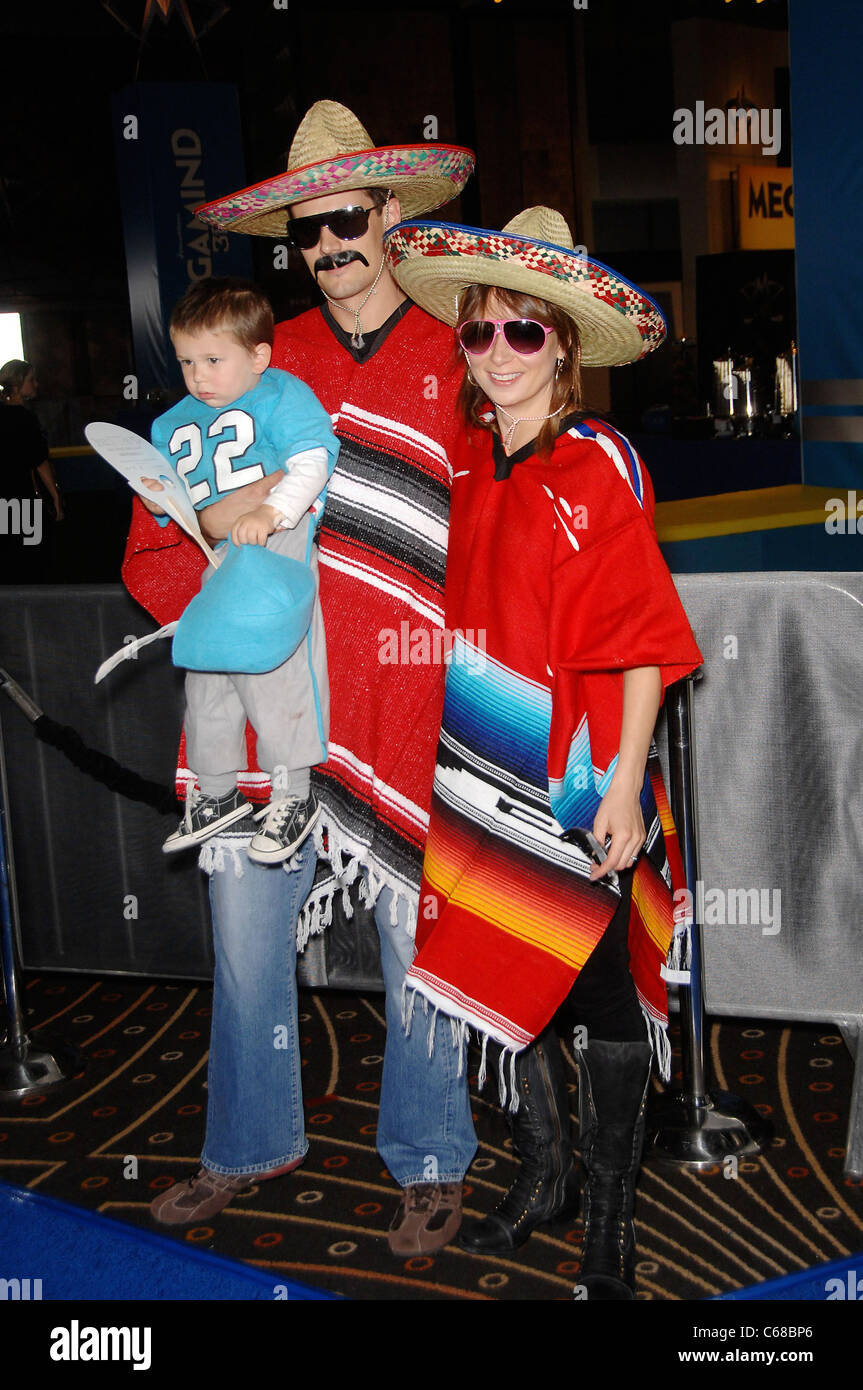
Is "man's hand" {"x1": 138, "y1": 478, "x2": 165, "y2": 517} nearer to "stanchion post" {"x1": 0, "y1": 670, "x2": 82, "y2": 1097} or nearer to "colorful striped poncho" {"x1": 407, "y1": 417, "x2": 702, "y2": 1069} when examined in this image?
"colorful striped poncho" {"x1": 407, "y1": 417, "x2": 702, "y2": 1069}

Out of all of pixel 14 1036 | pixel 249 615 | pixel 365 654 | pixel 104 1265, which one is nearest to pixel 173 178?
pixel 14 1036

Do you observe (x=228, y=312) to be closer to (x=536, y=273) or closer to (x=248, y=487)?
(x=248, y=487)

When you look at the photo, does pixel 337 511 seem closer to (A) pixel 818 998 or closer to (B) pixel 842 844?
(B) pixel 842 844

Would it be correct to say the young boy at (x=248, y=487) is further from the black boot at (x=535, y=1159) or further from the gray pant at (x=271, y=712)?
the black boot at (x=535, y=1159)

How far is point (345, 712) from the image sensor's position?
2.36m

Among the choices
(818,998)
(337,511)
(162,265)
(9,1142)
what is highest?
(162,265)

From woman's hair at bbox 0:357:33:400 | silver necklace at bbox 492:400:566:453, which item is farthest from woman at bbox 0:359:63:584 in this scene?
silver necklace at bbox 492:400:566:453

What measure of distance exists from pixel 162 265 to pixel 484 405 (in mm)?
10057

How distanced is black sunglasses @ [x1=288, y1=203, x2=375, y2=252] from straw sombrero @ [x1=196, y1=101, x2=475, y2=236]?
0.04m

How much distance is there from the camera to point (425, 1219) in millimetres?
2432

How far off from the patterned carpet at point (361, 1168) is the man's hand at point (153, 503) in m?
1.34

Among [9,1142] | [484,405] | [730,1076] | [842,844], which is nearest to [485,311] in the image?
[484,405]

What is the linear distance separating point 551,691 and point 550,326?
56 cm

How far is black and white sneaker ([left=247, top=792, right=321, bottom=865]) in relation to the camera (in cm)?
224
